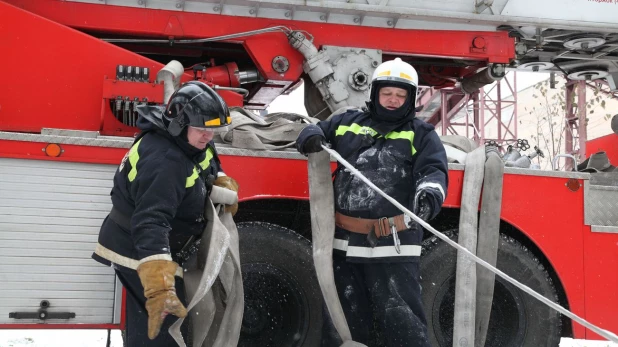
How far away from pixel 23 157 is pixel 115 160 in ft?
1.52

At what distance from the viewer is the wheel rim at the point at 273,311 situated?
13.5 ft

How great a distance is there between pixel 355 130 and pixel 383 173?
309 millimetres

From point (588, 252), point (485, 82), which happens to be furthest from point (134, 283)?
point (485, 82)

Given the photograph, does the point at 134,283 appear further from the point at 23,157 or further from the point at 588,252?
the point at 588,252

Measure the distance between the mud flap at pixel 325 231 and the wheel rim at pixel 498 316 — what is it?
2.36 feet

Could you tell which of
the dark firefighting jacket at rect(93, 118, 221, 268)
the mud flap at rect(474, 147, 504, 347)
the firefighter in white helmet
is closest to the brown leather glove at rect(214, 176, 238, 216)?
the dark firefighting jacket at rect(93, 118, 221, 268)

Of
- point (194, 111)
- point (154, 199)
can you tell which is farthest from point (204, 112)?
point (154, 199)

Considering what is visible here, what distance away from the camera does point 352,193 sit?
12.6 feet

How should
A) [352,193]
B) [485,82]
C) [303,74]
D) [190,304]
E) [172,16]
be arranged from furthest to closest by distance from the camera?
[485,82] < [303,74] < [172,16] < [352,193] < [190,304]

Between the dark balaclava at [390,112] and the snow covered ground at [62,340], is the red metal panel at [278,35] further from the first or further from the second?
the snow covered ground at [62,340]

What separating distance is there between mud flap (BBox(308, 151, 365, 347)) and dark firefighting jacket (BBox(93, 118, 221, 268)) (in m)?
0.62

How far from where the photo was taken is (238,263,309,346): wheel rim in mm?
4121

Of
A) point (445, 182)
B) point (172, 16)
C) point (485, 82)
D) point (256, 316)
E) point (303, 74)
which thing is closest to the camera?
point (445, 182)

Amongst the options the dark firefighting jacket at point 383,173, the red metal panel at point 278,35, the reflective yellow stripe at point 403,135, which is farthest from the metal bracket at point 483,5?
the reflective yellow stripe at point 403,135
